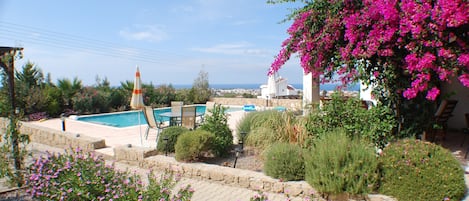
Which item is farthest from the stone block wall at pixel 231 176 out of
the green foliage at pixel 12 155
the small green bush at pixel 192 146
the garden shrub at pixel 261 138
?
the green foliage at pixel 12 155

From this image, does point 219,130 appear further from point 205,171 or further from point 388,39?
point 388,39

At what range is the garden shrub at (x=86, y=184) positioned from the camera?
2.72 m

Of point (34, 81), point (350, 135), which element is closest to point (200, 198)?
point (350, 135)

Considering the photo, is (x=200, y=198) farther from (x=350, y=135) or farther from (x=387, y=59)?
(x=387, y=59)

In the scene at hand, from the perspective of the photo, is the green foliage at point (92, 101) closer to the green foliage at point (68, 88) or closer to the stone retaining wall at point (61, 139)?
the green foliage at point (68, 88)

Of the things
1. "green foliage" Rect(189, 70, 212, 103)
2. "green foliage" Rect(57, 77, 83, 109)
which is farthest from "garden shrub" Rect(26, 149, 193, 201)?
"green foliage" Rect(189, 70, 212, 103)

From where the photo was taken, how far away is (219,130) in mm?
5781

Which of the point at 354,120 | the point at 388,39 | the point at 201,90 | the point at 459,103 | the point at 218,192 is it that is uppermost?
the point at 388,39

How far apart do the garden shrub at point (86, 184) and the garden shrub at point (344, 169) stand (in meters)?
1.64

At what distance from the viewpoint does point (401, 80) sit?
172 inches

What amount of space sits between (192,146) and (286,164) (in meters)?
1.69

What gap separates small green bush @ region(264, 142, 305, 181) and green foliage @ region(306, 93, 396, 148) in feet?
2.22

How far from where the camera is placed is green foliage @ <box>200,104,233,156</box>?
5504 millimetres

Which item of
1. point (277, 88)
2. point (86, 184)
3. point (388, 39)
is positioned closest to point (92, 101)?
point (277, 88)
